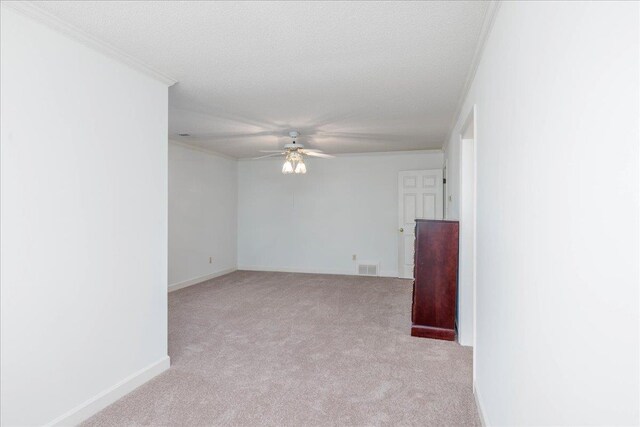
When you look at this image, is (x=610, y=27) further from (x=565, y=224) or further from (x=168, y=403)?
(x=168, y=403)

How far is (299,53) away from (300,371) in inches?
92.1

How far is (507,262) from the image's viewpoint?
5.36ft

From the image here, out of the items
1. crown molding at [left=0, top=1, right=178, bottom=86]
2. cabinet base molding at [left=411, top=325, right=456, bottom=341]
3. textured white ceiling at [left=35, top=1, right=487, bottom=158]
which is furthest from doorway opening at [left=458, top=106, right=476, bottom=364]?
crown molding at [left=0, top=1, right=178, bottom=86]

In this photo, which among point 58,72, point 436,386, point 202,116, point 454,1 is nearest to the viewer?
point 454,1

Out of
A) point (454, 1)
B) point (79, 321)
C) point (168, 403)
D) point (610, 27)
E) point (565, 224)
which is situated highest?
point (454, 1)

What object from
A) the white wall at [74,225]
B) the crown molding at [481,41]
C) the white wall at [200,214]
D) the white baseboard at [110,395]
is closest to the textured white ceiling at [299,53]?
the crown molding at [481,41]

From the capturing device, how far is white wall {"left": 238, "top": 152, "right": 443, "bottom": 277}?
7.04 metres

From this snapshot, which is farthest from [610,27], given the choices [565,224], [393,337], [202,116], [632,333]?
[202,116]

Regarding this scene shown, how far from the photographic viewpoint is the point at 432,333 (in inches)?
148

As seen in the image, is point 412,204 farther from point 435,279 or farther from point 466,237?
point 466,237

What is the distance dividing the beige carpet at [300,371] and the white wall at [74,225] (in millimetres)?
379

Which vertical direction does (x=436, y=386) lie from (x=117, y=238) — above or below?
below

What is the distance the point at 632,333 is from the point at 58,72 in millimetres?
2707

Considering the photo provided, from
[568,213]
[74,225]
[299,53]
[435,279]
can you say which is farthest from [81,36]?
[435,279]
